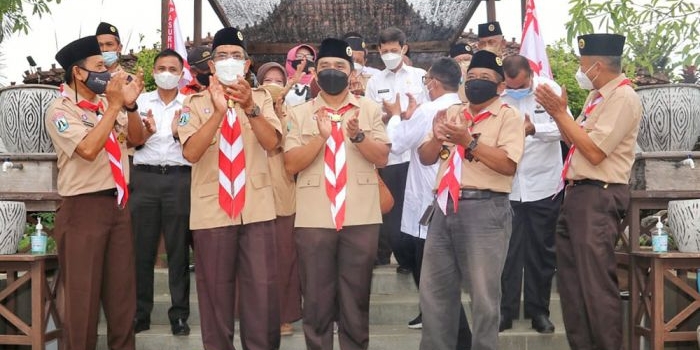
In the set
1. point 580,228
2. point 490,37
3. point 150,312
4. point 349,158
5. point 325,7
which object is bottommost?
point 150,312

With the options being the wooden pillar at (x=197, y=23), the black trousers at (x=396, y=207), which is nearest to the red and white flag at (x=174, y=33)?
the wooden pillar at (x=197, y=23)

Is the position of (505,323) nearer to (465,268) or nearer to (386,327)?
(386,327)

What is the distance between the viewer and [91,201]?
585cm

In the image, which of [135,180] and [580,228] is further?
[135,180]

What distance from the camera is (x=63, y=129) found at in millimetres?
5727

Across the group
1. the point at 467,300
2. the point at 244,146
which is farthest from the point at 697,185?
the point at 244,146

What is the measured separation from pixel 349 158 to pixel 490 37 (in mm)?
2255

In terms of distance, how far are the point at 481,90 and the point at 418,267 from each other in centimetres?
166

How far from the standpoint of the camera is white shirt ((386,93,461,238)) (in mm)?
6086

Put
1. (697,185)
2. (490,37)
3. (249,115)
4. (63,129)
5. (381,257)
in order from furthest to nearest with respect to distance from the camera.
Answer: (381,257)
(490,37)
(697,185)
(63,129)
(249,115)

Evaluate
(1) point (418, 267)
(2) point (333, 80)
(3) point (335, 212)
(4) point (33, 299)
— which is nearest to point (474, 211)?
(3) point (335, 212)

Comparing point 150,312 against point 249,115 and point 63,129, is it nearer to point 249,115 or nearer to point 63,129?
point 63,129

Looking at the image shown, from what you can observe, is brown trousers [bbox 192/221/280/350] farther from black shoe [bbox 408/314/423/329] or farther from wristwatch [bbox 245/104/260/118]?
black shoe [bbox 408/314/423/329]

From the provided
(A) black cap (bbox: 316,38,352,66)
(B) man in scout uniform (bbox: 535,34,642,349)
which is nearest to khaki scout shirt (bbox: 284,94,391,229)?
(A) black cap (bbox: 316,38,352,66)
